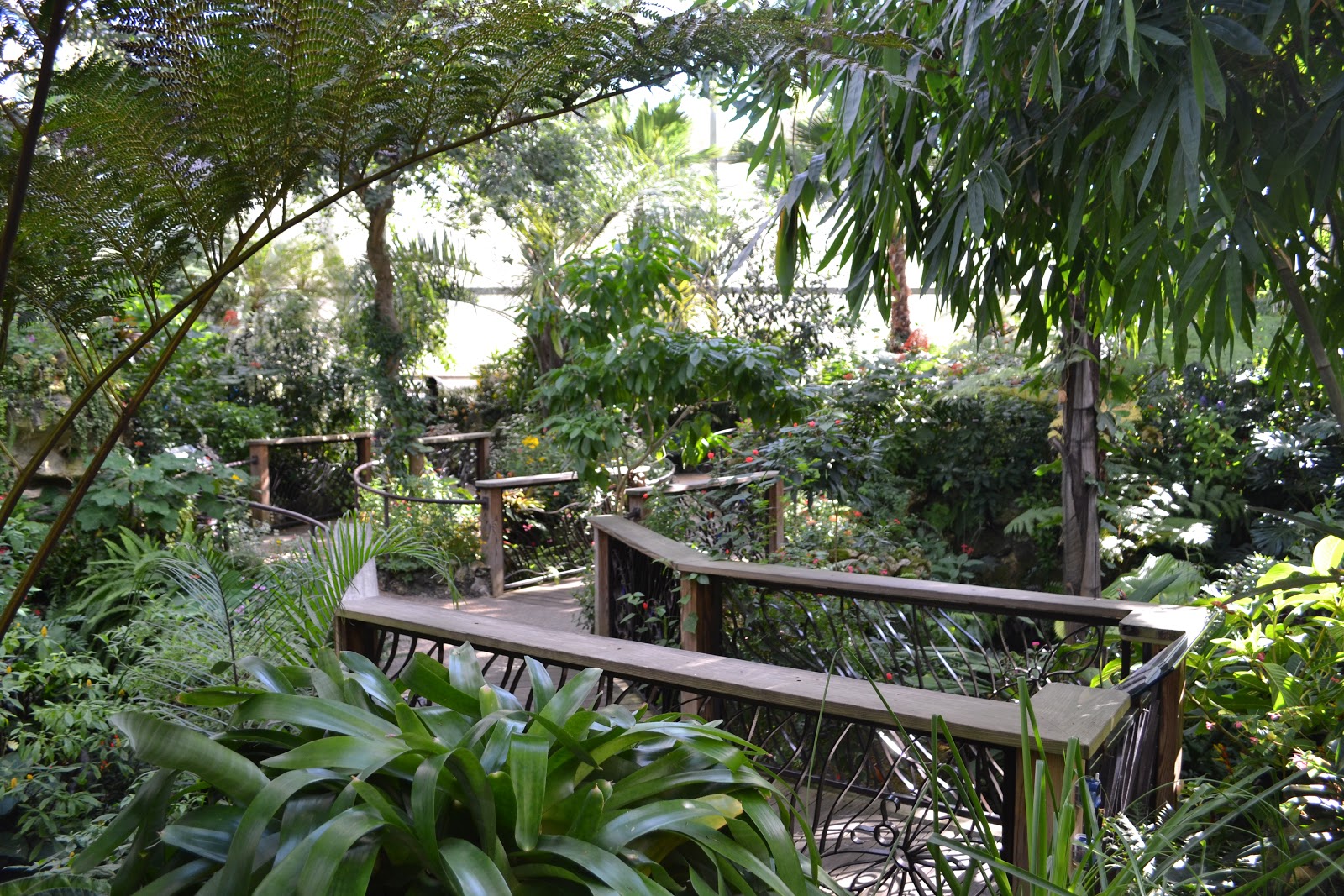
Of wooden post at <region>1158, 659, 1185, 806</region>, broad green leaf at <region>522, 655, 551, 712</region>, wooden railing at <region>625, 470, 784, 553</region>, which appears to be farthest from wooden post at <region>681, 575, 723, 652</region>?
broad green leaf at <region>522, 655, 551, 712</region>

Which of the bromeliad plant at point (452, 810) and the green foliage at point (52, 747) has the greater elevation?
the bromeliad plant at point (452, 810)

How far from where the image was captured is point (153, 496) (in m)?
5.45

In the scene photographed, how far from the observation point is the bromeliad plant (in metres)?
1.17

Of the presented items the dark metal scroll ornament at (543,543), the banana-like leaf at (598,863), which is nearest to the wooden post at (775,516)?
the dark metal scroll ornament at (543,543)

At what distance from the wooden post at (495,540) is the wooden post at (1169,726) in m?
5.23

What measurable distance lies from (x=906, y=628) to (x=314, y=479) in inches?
329

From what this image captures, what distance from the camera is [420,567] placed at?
764 cm

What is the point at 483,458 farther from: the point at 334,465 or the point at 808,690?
the point at 808,690

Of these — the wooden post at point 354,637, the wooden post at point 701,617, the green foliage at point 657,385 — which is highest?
the green foliage at point 657,385

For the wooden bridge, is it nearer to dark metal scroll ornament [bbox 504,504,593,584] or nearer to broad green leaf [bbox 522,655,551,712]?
broad green leaf [bbox 522,655,551,712]

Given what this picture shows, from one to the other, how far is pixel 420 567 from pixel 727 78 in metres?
5.88

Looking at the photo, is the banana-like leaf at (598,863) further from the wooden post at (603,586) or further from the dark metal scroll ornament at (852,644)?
the wooden post at (603,586)

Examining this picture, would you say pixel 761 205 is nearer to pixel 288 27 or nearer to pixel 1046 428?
pixel 1046 428

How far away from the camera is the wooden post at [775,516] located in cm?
552
